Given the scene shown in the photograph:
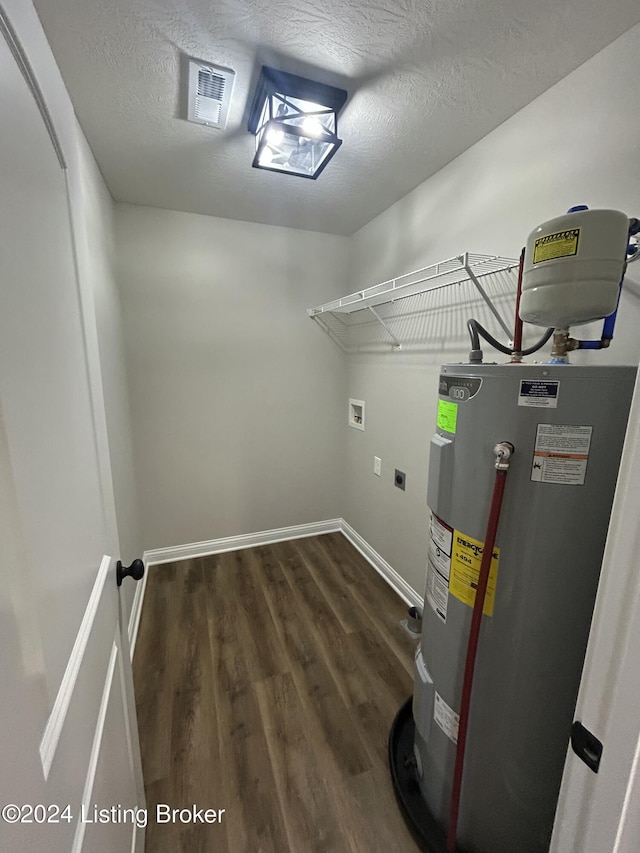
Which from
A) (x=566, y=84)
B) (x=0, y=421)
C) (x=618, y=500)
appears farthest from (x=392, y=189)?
(x=0, y=421)

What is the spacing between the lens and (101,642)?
744mm

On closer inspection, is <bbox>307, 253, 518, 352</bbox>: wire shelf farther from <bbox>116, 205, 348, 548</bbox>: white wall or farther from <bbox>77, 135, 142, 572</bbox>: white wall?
<bbox>77, 135, 142, 572</bbox>: white wall

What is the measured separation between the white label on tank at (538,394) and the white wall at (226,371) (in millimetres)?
2075

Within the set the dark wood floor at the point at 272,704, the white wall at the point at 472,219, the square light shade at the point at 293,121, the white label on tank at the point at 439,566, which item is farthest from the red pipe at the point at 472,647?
the square light shade at the point at 293,121

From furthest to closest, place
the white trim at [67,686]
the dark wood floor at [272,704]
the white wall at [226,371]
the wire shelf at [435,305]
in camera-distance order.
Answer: the white wall at [226,371] → the wire shelf at [435,305] → the dark wood floor at [272,704] → the white trim at [67,686]

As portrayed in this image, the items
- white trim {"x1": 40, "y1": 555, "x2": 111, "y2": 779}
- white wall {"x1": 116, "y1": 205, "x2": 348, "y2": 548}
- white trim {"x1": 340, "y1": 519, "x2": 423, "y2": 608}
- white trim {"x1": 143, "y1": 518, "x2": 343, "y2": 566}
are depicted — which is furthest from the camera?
white trim {"x1": 143, "y1": 518, "x2": 343, "y2": 566}

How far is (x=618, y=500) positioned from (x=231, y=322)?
8.03 ft

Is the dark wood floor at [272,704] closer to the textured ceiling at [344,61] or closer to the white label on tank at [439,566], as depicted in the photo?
the white label on tank at [439,566]

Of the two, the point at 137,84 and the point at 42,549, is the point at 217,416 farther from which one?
the point at 42,549

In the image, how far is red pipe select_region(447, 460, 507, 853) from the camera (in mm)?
836

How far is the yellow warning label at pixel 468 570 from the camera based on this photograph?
0.89m

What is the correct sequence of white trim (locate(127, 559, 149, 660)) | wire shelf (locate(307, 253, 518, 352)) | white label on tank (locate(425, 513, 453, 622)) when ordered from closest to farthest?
white label on tank (locate(425, 513, 453, 622))
wire shelf (locate(307, 253, 518, 352))
white trim (locate(127, 559, 149, 660))

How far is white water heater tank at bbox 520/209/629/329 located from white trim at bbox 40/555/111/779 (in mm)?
1229

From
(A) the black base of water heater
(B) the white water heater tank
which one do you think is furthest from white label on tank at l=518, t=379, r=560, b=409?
(A) the black base of water heater
